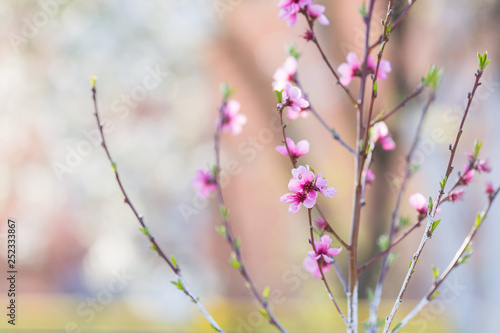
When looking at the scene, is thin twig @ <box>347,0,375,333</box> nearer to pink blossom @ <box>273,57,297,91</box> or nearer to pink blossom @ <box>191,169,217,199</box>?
pink blossom @ <box>273,57,297,91</box>

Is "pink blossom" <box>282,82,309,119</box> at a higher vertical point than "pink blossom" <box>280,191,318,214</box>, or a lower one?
higher

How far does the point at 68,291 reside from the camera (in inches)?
258

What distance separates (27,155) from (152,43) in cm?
254

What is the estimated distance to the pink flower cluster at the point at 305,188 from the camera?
73 cm

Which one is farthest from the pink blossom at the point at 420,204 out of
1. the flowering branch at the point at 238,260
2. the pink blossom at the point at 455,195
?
the flowering branch at the point at 238,260

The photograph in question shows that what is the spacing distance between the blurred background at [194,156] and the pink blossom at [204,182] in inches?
58.9

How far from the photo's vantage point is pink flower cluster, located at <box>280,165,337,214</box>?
0.73 m

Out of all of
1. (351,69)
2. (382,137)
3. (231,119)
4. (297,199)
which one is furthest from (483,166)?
(231,119)

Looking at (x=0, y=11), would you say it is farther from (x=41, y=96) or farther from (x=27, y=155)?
(x=27, y=155)

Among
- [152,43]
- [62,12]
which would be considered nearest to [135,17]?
[152,43]

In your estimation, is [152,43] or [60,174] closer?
[152,43]

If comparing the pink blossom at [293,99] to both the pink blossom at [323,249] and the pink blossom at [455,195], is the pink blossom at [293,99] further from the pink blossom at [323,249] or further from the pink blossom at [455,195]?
the pink blossom at [455,195]

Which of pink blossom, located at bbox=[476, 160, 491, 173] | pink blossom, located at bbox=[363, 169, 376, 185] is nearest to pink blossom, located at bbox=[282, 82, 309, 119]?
pink blossom, located at bbox=[363, 169, 376, 185]

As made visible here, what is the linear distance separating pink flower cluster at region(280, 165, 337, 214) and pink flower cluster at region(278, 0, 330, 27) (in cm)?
24
